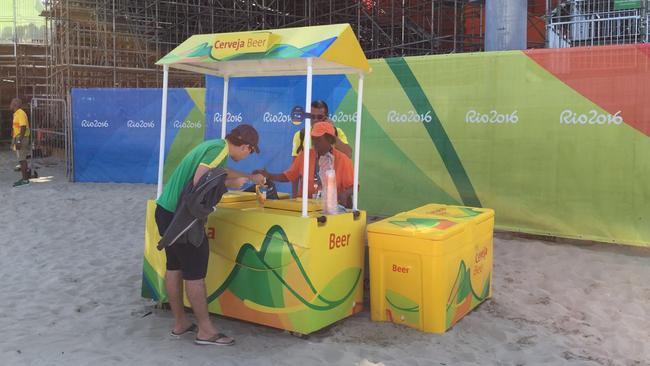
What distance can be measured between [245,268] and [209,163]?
892 mm

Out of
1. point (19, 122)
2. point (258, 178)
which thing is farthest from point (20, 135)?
point (258, 178)

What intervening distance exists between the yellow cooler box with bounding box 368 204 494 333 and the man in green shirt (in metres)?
1.18

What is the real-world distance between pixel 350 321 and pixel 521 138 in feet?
11.8

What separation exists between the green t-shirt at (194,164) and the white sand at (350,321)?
1.05 m

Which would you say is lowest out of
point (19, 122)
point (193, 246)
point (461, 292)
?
point (461, 292)

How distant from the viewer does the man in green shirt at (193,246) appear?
13.2ft

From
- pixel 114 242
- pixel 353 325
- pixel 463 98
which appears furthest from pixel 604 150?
pixel 114 242

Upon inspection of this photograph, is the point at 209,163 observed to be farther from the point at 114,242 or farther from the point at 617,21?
the point at 617,21

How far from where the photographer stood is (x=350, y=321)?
4.64m

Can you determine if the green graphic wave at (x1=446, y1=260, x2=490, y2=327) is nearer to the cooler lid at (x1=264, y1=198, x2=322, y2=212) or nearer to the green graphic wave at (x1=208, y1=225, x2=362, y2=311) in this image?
the green graphic wave at (x1=208, y1=225, x2=362, y2=311)

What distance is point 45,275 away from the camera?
5.88 metres

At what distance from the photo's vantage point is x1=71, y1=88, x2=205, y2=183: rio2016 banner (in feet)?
40.4

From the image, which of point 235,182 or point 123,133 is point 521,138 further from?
point 123,133

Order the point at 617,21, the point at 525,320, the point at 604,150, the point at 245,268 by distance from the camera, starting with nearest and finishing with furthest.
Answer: the point at 245,268, the point at 525,320, the point at 604,150, the point at 617,21
